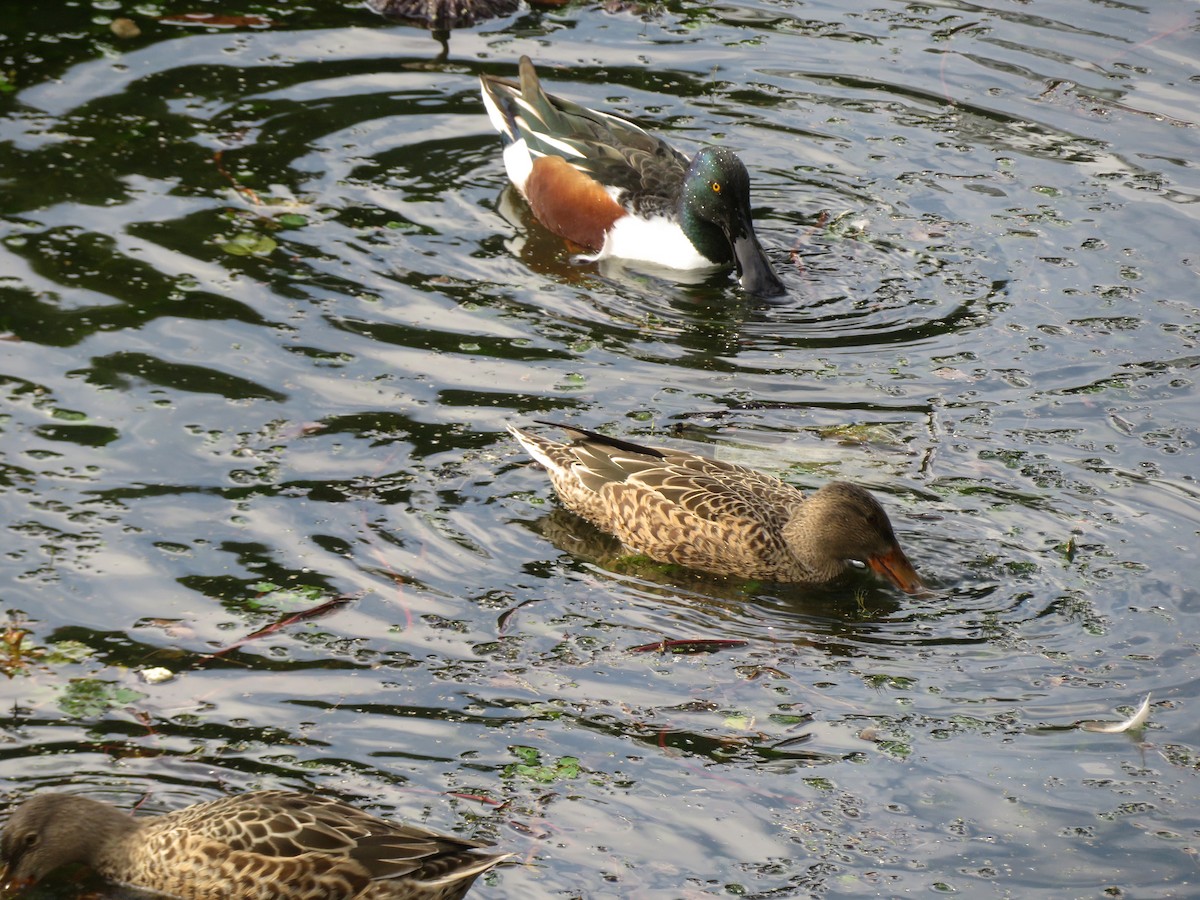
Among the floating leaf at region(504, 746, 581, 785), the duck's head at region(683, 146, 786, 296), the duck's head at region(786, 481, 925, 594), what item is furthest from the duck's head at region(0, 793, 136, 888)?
the duck's head at region(683, 146, 786, 296)

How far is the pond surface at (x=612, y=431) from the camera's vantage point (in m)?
6.08

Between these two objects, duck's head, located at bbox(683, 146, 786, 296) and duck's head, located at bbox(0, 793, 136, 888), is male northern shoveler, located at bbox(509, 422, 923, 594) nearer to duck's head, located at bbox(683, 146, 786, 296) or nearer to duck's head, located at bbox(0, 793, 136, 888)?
duck's head, located at bbox(683, 146, 786, 296)

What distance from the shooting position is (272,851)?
5453 millimetres

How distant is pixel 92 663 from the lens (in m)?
6.54

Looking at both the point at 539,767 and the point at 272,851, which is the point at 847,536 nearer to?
the point at 539,767

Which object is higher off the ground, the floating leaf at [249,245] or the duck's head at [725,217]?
the duck's head at [725,217]

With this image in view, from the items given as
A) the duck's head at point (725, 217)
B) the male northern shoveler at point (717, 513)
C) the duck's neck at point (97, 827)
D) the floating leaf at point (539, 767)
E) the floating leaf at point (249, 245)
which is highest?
the duck's head at point (725, 217)

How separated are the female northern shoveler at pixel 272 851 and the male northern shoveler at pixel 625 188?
5515mm

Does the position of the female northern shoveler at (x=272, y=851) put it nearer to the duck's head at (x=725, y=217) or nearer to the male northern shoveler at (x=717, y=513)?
the male northern shoveler at (x=717, y=513)

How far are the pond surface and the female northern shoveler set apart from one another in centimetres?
30

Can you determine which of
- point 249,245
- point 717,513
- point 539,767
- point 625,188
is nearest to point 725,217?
point 625,188

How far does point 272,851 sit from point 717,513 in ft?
9.46

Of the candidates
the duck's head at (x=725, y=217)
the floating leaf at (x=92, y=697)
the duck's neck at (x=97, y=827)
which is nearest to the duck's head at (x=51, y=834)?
the duck's neck at (x=97, y=827)

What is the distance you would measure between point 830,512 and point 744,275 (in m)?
3.24
